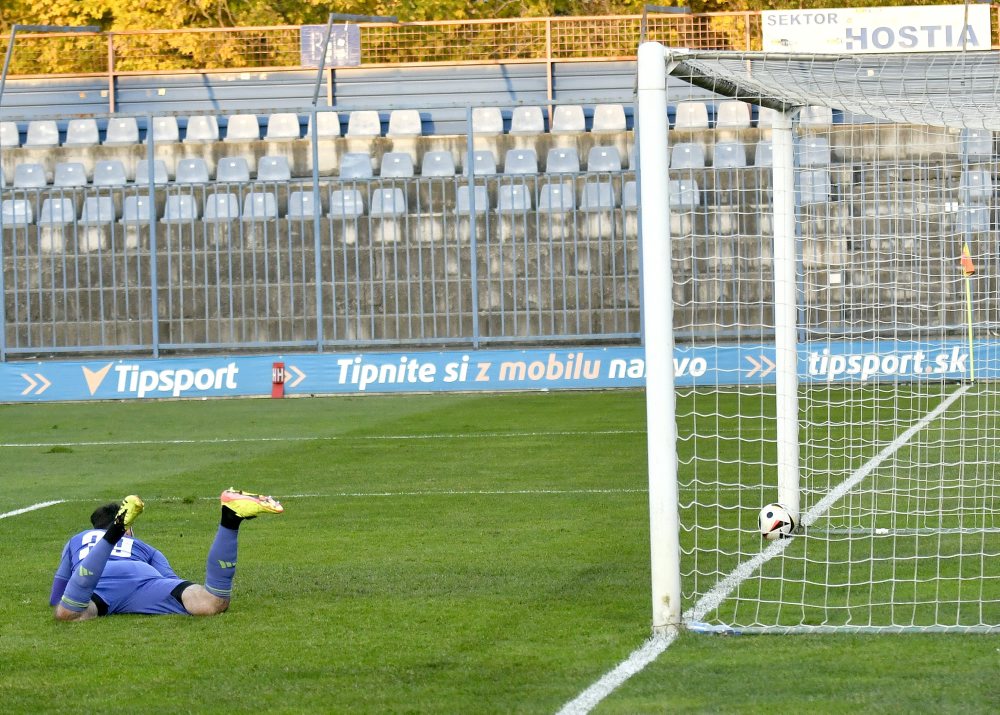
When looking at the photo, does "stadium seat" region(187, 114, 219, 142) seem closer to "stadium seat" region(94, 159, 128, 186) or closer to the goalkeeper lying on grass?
"stadium seat" region(94, 159, 128, 186)

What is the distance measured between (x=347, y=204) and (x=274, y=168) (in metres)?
1.77

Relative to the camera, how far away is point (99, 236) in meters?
21.8

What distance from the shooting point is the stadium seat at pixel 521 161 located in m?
22.5

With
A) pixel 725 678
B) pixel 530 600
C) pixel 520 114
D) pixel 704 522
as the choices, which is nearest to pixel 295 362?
pixel 520 114

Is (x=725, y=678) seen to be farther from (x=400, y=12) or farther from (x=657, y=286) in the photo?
(x=400, y=12)

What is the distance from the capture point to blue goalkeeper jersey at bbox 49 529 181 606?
6668mm

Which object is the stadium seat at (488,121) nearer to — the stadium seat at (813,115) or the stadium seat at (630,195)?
the stadium seat at (630,195)

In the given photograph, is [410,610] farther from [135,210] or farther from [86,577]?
[135,210]

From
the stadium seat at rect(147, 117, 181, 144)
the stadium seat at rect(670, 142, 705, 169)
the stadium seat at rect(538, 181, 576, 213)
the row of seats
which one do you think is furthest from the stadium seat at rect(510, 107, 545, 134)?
the stadium seat at rect(147, 117, 181, 144)

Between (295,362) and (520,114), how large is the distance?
712 cm

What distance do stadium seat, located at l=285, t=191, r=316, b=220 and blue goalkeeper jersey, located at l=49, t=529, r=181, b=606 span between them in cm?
1490

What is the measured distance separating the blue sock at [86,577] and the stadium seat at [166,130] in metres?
18.7

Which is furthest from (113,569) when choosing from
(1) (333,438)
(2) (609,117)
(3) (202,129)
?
(3) (202,129)

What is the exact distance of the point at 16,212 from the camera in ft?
73.1
